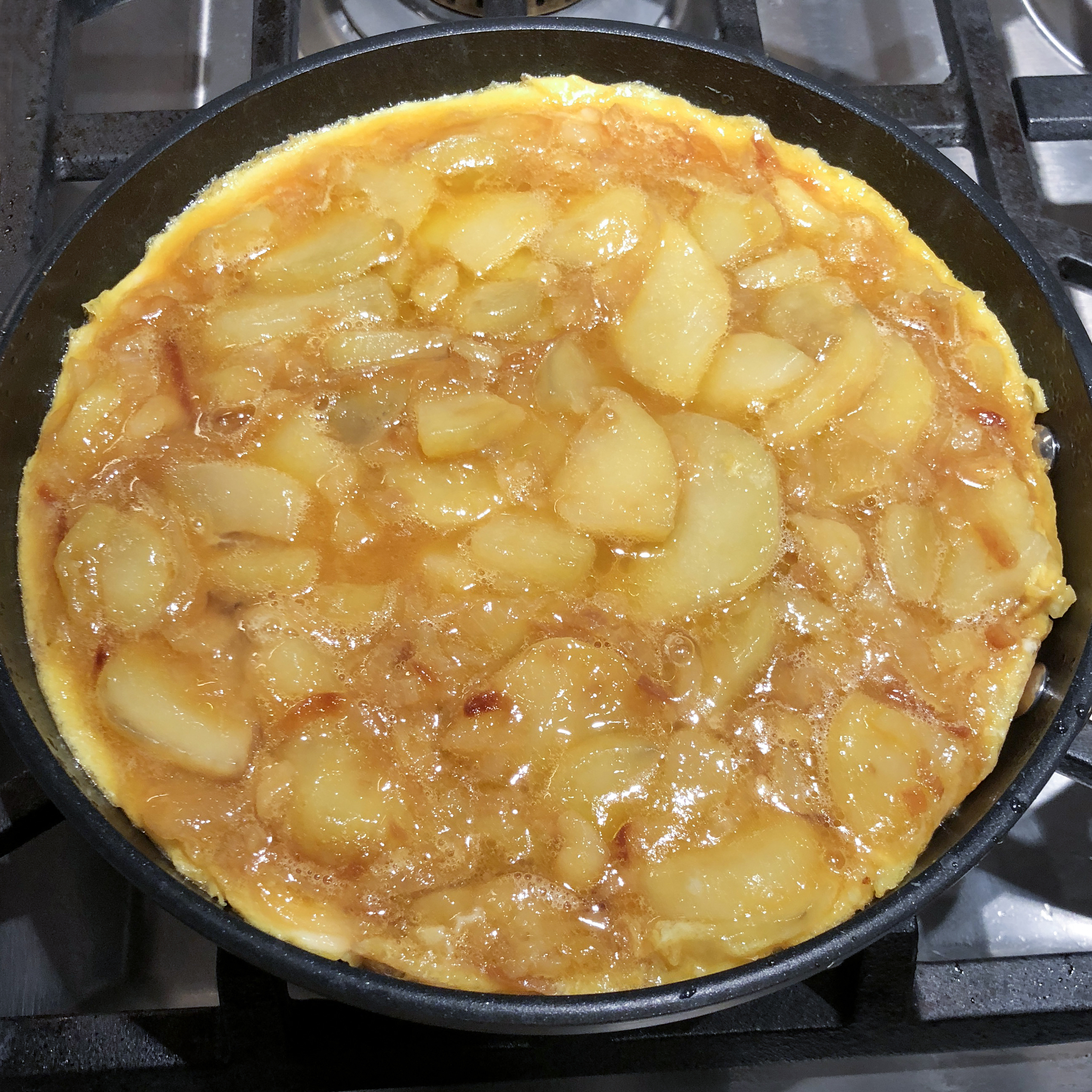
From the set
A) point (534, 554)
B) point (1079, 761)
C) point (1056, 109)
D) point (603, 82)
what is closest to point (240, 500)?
point (534, 554)

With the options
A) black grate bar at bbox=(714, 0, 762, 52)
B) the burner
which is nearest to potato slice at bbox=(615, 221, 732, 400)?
black grate bar at bbox=(714, 0, 762, 52)

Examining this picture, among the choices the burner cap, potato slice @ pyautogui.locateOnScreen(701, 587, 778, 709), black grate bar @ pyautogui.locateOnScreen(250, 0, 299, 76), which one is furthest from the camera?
the burner cap

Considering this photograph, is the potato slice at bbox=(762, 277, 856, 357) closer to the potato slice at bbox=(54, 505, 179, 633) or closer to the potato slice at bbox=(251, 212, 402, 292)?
the potato slice at bbox=(251, 212, 402, 292)

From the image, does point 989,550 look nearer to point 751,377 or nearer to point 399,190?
point 751,377

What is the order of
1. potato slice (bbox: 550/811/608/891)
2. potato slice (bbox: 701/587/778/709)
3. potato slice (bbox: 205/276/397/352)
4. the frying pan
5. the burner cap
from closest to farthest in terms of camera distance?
the frying pan < potato slice (bbox: 550/811/608/891) < potato slice (bbox: 701/587/778/709) < potato slice (bbox: 205/276/397/352) < the burner cap

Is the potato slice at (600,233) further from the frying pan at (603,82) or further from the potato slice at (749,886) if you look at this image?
the potato slice at (749,886)

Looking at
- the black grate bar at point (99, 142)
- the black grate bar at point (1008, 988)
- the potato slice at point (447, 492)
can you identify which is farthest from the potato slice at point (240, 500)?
the black grate bar at point (1008, 988)

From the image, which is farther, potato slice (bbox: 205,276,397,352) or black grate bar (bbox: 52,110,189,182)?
black grate bar (bbox: 52,110,189,182)
